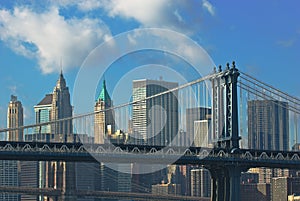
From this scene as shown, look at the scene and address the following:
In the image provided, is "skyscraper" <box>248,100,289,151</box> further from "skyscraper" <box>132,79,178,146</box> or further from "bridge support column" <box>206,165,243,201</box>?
"bridge support column" <box>206,165,243,201</box>

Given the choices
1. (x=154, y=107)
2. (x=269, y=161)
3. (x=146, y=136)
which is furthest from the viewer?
(x=146, y=136)

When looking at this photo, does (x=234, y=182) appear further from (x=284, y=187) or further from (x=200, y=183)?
(x=284, y=187)

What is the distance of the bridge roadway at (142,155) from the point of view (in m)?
64.9

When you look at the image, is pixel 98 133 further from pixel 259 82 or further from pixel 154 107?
pixel 259 82

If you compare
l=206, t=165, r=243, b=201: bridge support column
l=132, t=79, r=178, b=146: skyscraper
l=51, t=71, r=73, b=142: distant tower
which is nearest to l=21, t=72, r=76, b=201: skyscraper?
l=51, t=71, r=73, b=142: distant tower

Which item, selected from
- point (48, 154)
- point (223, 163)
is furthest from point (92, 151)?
point (223, 163)

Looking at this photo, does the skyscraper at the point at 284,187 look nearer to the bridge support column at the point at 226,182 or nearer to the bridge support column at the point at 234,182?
the bridge support column at the point at 226,182

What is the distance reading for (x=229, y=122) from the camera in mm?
70188

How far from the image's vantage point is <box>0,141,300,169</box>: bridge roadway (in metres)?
64.9

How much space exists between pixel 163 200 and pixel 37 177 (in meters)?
39.4

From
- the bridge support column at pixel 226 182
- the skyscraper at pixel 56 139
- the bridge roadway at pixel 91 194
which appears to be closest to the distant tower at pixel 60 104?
the skyscraper at pixel 56 139

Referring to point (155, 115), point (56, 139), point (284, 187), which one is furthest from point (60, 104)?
point (155, 115)

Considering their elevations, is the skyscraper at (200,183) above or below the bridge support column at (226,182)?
below

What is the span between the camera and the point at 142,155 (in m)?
67.1
